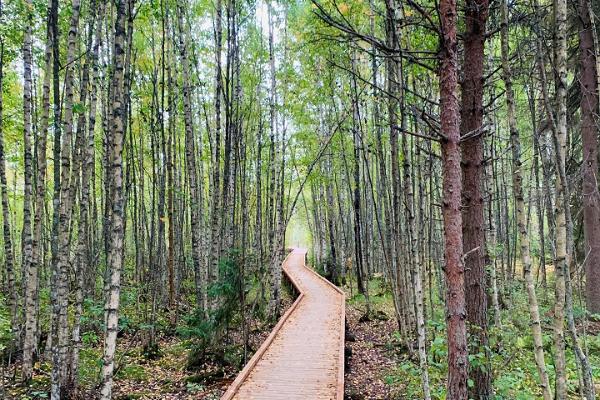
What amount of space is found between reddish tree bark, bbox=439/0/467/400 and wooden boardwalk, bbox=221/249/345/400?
10.4ft

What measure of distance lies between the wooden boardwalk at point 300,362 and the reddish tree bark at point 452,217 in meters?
3.16

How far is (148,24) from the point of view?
33.9ft

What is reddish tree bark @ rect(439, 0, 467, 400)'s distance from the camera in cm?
259

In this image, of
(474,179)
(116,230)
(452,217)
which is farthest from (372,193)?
(452,217)

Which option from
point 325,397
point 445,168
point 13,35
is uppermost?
point 13,35

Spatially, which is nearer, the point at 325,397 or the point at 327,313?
the point at 325,397

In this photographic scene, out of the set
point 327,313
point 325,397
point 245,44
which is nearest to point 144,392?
point 325,397

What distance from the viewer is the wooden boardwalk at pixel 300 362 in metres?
5.54

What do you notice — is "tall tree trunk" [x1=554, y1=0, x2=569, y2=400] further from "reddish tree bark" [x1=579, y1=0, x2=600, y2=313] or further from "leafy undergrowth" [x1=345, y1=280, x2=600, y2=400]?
"reddish tree bark" [x1=579, y1=0, x2=600, y2=313]

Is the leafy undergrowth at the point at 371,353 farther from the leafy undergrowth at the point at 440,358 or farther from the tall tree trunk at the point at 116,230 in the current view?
the tall tree trunk at the point at 116,230

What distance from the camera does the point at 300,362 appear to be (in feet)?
22.3

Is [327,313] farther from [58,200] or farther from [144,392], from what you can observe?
[58,200]

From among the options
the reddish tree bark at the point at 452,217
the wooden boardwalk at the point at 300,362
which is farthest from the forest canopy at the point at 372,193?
the wooden boardwalk at the point at 300,362

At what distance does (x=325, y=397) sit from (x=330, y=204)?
40.9 feet
